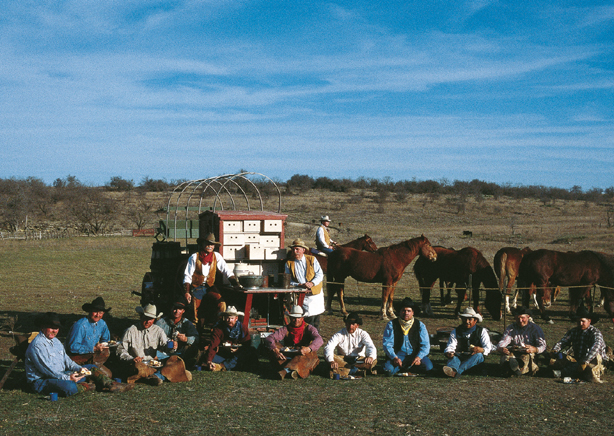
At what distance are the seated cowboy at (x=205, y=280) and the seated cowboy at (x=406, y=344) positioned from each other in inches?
113

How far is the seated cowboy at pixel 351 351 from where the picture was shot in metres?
8.02

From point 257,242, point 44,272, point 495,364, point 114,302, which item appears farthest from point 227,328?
point 44,272

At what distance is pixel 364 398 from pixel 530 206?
5929cm

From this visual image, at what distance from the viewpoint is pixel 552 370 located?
26.7 ft

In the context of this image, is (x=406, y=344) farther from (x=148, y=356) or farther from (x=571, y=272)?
(x=571, y=272)

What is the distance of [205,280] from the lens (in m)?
10.1

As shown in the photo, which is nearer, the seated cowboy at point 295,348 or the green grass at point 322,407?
the green grass at point 322,407

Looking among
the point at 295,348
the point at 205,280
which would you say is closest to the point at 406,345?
the point at 295,348

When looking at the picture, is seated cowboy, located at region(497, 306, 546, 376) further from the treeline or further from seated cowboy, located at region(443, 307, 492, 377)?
the treeline

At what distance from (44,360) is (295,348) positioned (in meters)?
3.19

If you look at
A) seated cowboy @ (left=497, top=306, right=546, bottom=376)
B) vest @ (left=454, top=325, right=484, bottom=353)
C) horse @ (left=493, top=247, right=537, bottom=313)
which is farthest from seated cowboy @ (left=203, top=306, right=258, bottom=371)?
horse @ (left=493, top=247, right=537, bottom=313)

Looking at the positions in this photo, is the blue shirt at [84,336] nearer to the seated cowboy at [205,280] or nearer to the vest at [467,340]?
the seated cowboy at [205,280]

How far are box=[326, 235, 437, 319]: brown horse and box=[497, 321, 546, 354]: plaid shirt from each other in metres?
5.65

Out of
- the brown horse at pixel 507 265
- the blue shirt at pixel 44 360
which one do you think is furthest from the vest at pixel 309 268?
the brown horse at pixel 507 265
